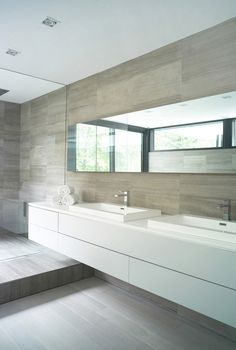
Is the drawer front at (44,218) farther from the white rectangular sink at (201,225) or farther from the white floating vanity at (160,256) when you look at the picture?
the white rectangular sink at (201,225)

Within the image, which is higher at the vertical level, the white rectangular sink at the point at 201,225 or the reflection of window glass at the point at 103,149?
the reflection of window glass at the point at 103,149

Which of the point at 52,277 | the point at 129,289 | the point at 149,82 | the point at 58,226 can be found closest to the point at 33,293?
the point at 52,277

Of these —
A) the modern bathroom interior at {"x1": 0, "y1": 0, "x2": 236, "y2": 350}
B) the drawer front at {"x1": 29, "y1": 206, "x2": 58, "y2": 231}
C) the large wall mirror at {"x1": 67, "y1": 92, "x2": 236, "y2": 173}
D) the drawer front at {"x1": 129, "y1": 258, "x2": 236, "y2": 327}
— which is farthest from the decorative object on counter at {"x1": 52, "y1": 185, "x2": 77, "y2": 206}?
the drawer front at {"x1": 129, "y1": 258, "x2": 236, "y2": 327}

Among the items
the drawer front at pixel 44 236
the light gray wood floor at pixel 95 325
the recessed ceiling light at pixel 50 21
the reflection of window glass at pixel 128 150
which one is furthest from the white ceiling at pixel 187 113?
the light gray wood floor at pixel 95 325

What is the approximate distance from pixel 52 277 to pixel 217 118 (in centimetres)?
222

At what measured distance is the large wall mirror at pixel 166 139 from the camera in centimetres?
217

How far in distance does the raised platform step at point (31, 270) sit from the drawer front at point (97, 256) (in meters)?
0.32

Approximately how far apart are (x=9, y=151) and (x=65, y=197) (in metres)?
1.52

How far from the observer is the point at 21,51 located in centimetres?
272

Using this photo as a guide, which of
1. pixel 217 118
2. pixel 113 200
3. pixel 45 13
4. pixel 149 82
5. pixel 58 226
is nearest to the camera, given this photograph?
pixel 45 13

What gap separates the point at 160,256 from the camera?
1.90 m

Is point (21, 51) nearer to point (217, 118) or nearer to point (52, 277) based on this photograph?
point (217, 118)

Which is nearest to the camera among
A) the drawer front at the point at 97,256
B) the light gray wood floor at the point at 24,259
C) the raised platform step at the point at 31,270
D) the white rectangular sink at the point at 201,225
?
the white rectangular sink at the point at 201,225

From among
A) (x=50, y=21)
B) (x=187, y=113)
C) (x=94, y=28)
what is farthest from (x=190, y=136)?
(x=50, y=21)
